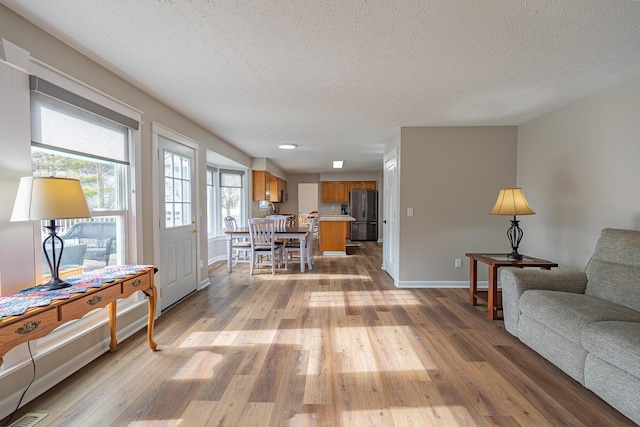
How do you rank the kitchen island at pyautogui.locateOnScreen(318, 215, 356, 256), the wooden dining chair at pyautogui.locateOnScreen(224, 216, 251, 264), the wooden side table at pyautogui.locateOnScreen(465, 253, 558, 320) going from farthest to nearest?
1. the kitchen island at pyautogui.locateOnScreen(318, 215, 356, 256)
2. the wooden dining chair at pyautogui.locateOnScreen(224, 216, 251, 264)
3. the wooden side table at pyautogui.locateOnScreen(465, 253, 558, 320)

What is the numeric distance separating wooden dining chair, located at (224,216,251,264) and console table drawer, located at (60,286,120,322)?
3.34 metres

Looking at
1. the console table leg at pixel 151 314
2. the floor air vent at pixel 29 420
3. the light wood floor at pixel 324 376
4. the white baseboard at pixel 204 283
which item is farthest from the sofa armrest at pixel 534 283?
the white baseboard at pixel 204 283

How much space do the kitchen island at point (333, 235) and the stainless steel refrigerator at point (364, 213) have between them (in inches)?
85.3

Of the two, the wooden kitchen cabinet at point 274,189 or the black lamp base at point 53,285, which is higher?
the wooden kitchen cabinet at point 274,189

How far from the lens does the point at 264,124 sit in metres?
4.07

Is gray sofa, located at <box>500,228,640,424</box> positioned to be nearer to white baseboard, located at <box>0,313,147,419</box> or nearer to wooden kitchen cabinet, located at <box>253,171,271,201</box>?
white baseboard, located at <box>0,313,147,419</box>

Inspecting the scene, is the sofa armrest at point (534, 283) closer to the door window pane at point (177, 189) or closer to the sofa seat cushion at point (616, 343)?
the sofa seat cushion at point (616, 343)

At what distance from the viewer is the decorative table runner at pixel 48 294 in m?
1.42

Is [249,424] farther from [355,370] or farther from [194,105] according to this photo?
[194,105]

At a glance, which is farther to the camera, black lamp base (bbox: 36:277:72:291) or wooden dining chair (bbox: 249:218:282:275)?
wooden dining chair (bbox: 249:218:282:275)

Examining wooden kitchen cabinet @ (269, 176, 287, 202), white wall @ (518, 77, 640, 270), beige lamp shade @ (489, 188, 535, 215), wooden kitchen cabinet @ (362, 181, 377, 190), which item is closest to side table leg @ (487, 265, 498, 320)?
beige lamp shade @ (489, 188, 535, 215)

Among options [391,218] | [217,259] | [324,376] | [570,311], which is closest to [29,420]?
[324,376]

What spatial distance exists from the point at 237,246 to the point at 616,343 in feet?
16.1

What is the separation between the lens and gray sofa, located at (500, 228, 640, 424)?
5.38ft
